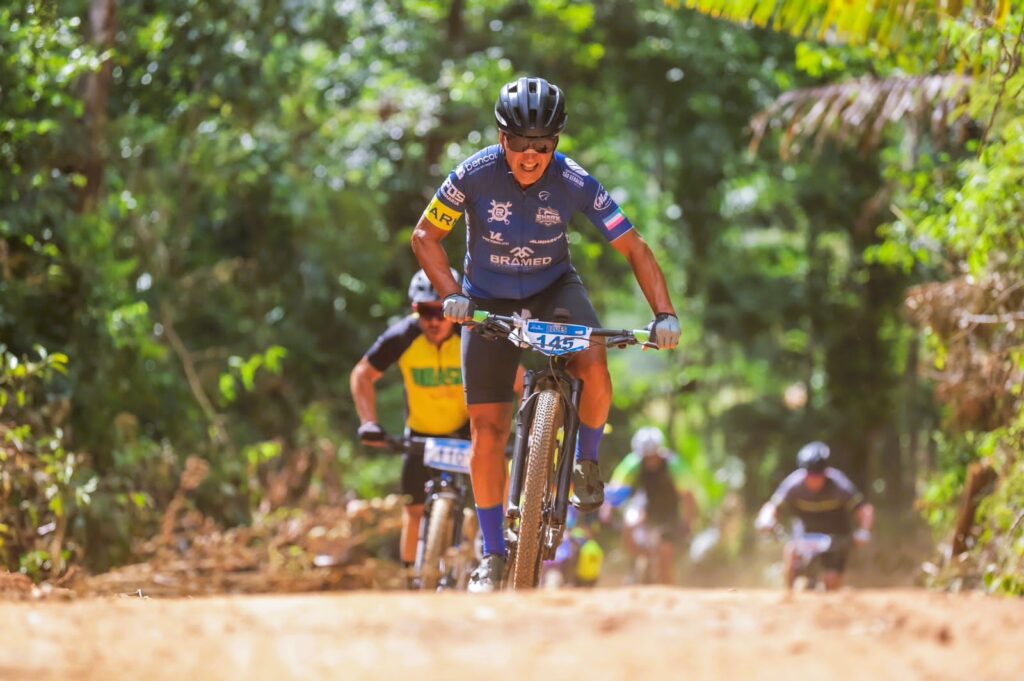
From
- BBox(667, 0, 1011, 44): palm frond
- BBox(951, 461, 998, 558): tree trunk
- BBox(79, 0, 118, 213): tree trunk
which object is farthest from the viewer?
BBox(79, 0, 118, 213): tree trunk

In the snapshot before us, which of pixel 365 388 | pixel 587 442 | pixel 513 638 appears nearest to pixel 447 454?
pixel 365 388

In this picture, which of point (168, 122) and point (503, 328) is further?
point (168, 122)

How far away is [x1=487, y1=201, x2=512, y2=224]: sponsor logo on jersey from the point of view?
22.3 ft

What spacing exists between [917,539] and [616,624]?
64.2 ft

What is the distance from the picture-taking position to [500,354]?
6879 millimetres

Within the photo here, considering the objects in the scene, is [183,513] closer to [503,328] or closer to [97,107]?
[97,107]

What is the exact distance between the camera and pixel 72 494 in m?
9.73

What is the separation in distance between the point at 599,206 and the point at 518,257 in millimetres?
454

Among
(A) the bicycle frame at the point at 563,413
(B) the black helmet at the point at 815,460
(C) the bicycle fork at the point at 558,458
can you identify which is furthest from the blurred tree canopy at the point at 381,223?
(C) the bicycle fork at the point at 558,458

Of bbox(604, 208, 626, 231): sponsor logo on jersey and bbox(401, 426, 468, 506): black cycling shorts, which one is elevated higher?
bbox(604, 208, 626, 231): sponsor logo on jersey

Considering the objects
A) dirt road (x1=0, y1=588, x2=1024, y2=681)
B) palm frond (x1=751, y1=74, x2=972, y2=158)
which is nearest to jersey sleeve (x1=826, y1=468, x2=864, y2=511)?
palm frond (x1=751, y1=74, x2=972, y2=158)

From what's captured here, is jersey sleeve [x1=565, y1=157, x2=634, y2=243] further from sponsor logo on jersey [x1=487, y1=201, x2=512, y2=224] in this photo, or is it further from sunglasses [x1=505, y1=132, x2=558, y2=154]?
sponsor logo on jersey [x1=487, y1=201, x2=512, y2=224]

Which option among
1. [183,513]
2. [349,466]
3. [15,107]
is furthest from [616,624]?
[349,466]

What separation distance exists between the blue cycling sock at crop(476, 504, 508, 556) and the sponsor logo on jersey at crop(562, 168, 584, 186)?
5.22 feet
